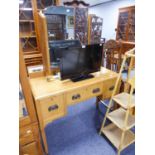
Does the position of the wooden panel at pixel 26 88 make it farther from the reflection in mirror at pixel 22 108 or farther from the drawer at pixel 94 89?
the drawer at pixel 94 89

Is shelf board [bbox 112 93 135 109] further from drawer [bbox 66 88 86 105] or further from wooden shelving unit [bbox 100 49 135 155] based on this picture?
drawer [bbox 66 88 86 105]

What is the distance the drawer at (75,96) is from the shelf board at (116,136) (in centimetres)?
64

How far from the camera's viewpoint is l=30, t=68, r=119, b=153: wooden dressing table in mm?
1366

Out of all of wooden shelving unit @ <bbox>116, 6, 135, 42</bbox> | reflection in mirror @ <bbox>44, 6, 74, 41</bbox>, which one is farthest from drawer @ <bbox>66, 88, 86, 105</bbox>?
wooden shelving unit @ <bbox>116, 6, 135, 42</bbox>

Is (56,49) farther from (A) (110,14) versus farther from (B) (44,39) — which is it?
(A) (110,14)

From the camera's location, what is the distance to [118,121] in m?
1.57

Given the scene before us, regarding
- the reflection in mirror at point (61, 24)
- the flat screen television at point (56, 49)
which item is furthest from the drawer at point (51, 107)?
the reflection in mirror at point (61, 24)

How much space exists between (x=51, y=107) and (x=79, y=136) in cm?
72

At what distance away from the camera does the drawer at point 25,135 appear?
3.98 feet

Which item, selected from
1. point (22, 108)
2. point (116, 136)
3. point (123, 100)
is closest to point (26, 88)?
point (22, 108)

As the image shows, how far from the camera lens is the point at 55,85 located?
1.55 metres
